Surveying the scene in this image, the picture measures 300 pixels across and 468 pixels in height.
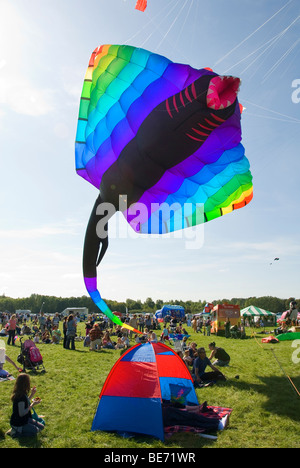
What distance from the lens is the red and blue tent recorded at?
466cm

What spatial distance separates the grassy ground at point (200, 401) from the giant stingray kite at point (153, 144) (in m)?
1.81

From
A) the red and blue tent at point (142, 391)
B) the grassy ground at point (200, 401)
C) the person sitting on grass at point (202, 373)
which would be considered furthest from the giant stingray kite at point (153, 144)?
the person sitting on grass at point (202, 373)

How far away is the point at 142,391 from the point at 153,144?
3.86 m

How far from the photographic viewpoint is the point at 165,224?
7566 millimetres

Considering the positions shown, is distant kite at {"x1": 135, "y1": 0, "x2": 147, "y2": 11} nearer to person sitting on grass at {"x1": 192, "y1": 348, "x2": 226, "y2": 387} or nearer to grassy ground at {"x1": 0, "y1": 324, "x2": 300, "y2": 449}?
grassy ground at {"x1": 0, "y1": 324, "x2": 300, "y2": 449}

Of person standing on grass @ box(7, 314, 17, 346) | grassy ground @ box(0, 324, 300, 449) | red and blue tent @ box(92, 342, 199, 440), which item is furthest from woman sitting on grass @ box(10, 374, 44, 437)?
person standing on grass @ box(7, 314, 17, 346)

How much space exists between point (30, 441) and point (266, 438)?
3.12 m

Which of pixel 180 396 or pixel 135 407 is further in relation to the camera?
pixel 180 396

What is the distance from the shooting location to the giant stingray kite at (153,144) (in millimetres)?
5168

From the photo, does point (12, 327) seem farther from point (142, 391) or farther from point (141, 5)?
point (141, 5)

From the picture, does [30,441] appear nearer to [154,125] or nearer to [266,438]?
[266,438]

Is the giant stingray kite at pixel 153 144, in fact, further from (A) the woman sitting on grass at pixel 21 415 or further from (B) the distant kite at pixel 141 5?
(A) the woman sitting on grass at pixel 21 415

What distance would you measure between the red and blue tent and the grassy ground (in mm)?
182
